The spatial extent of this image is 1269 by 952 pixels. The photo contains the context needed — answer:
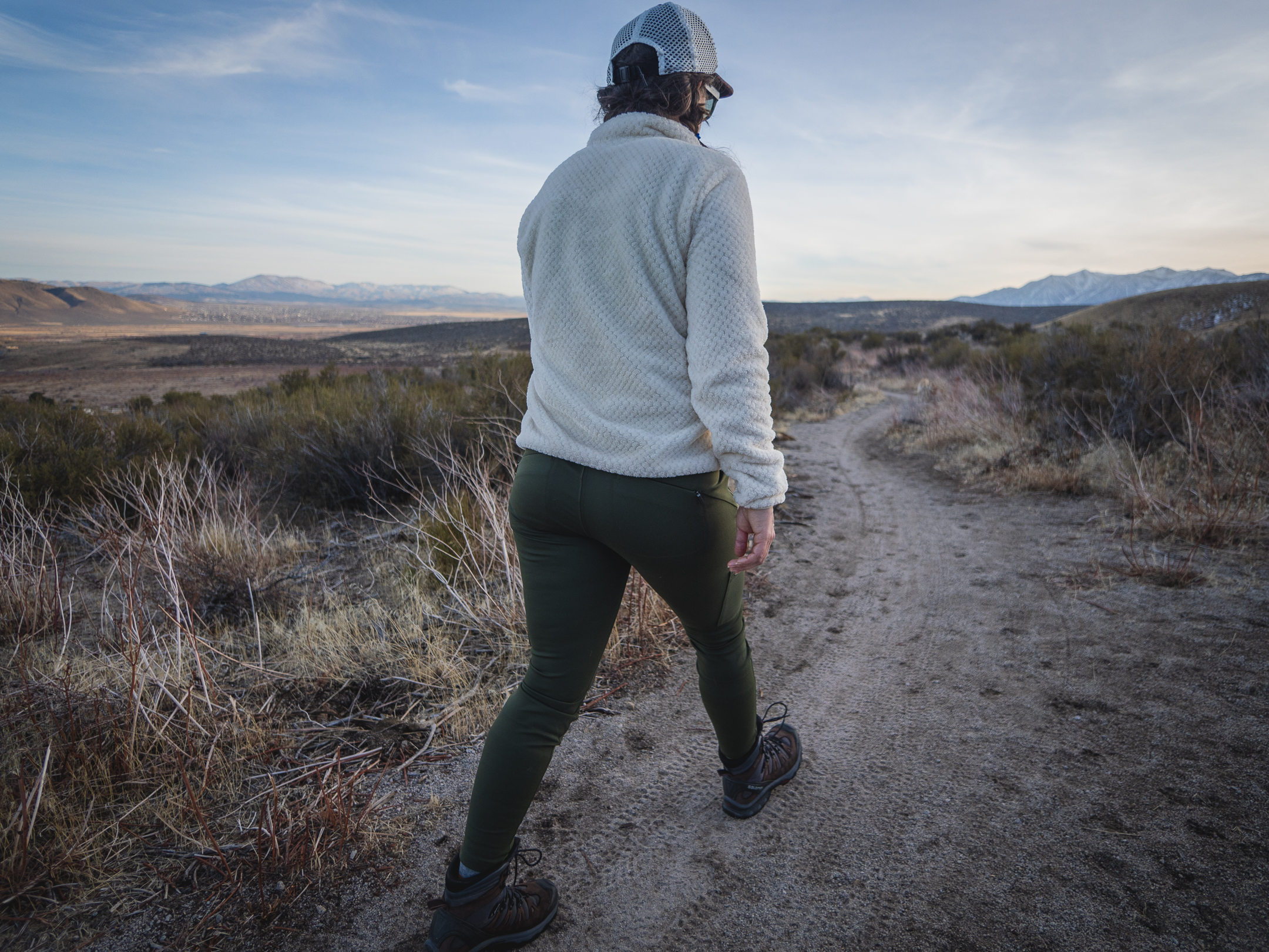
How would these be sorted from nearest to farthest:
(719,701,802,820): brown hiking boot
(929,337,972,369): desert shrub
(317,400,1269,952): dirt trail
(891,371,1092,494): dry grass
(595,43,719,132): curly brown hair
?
(595,43,719,132): curly brown hair < (317,400,1269,952): dirt trail < (719,701,802,820): brown hiking boot < (891,371,1092,494): dry grass < (929,337,972,369): desert shrub

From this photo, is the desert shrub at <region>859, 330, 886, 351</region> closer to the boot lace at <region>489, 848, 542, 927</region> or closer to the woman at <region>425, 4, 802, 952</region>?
the woman at <region>425, 4, 802, 952</region>

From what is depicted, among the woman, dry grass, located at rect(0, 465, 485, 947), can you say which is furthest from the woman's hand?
dry grass, located at rect(0, 465, 485, 947)

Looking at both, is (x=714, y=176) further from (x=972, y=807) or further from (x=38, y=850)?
(x=38, y=850)

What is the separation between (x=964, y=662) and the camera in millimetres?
2682

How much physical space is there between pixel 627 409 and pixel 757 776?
4.00ft

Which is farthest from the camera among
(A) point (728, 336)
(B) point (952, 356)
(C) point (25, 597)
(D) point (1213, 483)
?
(B) point (952, 356)

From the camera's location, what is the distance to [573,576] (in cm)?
129

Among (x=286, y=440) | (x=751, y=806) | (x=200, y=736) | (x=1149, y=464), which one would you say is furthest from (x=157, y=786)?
(x=1149, y=464)

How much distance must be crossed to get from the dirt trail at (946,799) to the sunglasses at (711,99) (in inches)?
73.7

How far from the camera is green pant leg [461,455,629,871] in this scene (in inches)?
50.8

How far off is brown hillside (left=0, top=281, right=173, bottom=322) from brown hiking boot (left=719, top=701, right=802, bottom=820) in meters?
116

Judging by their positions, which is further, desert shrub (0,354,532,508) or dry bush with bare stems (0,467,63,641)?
desert shrub (0,354,532,508)

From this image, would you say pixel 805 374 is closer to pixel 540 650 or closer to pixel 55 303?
pixel 540 650

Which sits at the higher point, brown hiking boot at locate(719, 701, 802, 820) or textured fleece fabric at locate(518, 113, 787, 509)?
textured fleece fabric at locate(518, 113, 787, 509)
